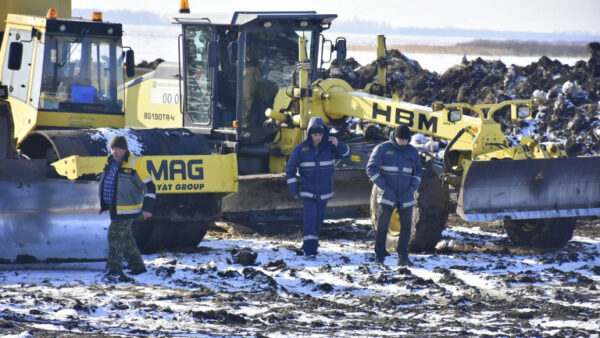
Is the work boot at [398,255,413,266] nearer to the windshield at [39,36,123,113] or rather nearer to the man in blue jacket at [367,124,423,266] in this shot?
the man in blue jacket at [367,124,423,266]

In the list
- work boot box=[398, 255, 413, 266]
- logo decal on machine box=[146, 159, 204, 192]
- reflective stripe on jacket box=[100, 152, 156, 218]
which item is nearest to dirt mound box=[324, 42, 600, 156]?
work boot box=[398, 255, 413, 266]

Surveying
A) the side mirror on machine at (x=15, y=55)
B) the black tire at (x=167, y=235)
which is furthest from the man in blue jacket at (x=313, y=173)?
the side mirror on machine at (x=15, y=55)

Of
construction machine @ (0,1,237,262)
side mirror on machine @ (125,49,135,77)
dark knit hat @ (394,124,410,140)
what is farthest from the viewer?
side mirror on machine @ (125,49,135,77)

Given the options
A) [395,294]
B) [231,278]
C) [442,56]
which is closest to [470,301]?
[395,294]

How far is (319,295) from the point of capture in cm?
917

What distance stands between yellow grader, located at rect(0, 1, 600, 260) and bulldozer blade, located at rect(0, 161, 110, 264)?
2cm

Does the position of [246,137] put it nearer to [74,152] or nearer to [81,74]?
[81,74]

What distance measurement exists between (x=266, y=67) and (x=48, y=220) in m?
4.36

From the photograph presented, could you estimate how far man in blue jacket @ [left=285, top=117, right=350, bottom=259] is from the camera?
11.0 m

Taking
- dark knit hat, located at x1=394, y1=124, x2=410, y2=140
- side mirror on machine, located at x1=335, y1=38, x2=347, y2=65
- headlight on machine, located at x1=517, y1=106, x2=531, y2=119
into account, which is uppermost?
side mirror on machine, located at x1=335, y1=38, x2=347, y2=65

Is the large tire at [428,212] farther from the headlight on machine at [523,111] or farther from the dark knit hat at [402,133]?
the headlight on machine at [523,111]

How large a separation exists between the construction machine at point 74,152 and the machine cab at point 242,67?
0.90 m

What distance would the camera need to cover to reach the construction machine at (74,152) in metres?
9.93

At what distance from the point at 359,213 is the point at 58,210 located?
4.58 metres
